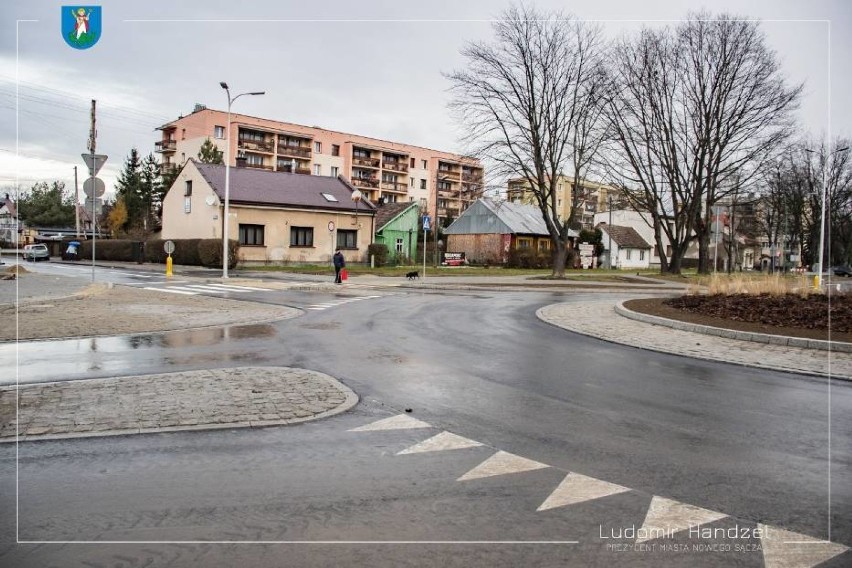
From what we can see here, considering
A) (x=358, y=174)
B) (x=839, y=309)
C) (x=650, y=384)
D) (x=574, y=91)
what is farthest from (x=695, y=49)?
(x=358, y=174)

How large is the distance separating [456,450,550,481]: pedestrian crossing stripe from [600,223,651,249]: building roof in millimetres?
66096

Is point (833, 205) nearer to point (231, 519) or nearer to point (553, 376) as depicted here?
point (553, 376)

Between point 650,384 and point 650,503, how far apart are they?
4132 mm

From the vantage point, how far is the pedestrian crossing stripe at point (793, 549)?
10.3ft

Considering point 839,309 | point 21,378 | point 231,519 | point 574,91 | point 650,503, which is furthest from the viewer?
point 574,91

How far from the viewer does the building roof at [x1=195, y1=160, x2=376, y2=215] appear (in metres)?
41.6

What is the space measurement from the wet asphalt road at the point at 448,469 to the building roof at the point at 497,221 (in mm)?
50784

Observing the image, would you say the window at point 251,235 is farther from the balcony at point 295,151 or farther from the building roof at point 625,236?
the building roof at point 625,236

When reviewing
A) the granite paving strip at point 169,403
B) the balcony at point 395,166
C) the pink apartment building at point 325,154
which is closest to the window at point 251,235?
the pink apartment building at point 325,154

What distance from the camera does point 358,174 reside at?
275ft

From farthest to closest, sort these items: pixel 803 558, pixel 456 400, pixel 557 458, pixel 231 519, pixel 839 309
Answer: pixel 839 309 → pixel 456 400 → pixel 557 458 → pixel 231 519 → pixel 803 558

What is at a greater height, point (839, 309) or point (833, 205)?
point (833, 205)

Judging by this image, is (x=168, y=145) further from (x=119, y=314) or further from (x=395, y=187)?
(x=119, y=314)

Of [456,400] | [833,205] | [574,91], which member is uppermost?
[574,91]
